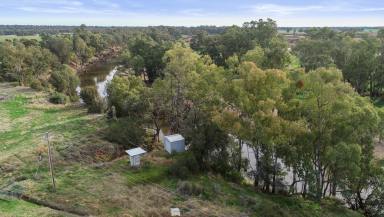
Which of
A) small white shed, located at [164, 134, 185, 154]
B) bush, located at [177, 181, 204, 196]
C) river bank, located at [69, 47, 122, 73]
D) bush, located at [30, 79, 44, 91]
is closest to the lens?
bush, located at [177, 181, 204, 196]

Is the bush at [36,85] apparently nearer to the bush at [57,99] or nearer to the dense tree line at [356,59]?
the bush at [57,99]

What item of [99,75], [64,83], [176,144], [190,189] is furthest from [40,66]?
[190,189]

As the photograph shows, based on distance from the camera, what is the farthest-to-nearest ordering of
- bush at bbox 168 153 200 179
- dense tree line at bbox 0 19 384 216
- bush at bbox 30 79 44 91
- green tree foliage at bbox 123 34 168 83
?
green tree foliage at bbox 123 34 168 83, bush at bbox 30 79 44 91, bush at bbox 168 153 200 179, dense tree line at bbox 0 19 384 216

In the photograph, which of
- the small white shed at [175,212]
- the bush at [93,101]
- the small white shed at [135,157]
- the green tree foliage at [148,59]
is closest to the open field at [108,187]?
the small white shed at [175,212]

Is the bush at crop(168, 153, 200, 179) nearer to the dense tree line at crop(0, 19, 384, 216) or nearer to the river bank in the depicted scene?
the dense tree line at crop(0, 19, 384, 216)

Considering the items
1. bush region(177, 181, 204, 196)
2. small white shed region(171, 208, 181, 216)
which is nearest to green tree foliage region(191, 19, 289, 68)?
bush region(177, 181, 204, 196)

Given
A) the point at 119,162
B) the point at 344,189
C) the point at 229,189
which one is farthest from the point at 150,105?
the point at 344,189

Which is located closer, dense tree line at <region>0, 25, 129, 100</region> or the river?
dense tree line at <region>0, 25, 129, 100</region>

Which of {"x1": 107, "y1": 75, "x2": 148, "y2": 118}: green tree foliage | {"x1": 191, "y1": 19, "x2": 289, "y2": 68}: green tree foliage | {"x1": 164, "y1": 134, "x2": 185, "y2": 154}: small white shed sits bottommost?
{"x1": 164, "y1": 134, "x2": 185, "y2": 154}: small white shed
